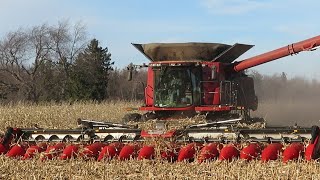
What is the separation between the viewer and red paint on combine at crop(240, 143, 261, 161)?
5.87m

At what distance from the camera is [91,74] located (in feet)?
128

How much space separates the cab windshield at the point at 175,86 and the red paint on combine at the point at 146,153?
140 inches

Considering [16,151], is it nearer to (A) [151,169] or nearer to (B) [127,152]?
(B) [127,152]

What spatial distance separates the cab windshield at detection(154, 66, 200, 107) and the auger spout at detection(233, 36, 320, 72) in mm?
1168

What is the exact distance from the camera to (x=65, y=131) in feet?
24.6

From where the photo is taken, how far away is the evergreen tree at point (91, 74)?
3538 centimetres

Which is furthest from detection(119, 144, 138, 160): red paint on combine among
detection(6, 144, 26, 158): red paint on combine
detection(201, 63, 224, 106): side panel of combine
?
detection(201, 63, 224, 106): side panel of combine

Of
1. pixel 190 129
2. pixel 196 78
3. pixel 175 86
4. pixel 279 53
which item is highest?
pixel 279 53

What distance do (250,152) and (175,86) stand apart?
13.5 ft

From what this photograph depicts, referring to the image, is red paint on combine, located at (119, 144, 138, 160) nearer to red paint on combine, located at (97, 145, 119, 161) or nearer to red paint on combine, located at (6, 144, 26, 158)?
red paint on combine, located at (97, 145, 119, 161)

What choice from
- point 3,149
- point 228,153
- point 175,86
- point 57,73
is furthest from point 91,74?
point 228,153

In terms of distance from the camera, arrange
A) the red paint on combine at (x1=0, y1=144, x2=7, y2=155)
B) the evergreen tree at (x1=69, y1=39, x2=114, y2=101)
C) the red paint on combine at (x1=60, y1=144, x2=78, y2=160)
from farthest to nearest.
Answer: the evergreen tree at (x1=69, y1=39, x2=114, y2=101)
the red paint on combine at (x1=0, y1=144, x2=7, y2=155)
the red paint on combine at (x1=60, y1=144, x2=78, y2=160)

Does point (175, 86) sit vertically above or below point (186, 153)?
above

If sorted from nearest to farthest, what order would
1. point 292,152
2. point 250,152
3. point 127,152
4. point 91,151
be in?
point 292,152, point 250,152, point 127,152, point 91,151
